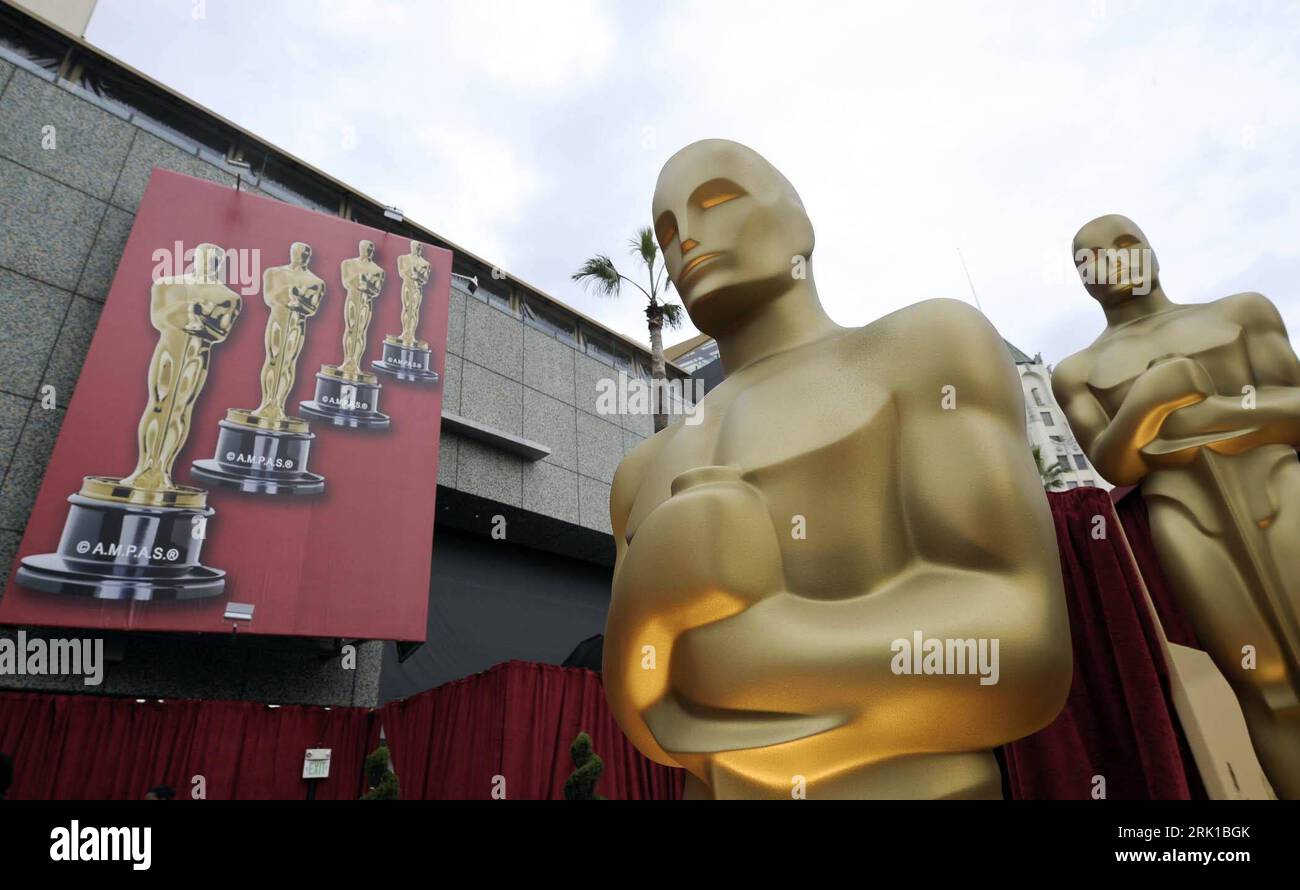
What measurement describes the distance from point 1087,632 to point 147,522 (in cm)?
856

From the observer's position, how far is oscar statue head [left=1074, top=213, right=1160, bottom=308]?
391 cm

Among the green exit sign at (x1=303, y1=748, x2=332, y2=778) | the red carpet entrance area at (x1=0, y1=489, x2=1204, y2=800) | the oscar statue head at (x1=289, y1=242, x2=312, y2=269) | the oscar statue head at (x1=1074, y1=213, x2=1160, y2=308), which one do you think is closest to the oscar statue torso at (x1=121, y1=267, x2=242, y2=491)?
the oscar statue head at (x1=289, y1=242, x2=312, y2=269)

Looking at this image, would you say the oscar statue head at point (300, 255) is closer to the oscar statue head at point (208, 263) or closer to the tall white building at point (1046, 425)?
the oscar statue head at point (208, 263)

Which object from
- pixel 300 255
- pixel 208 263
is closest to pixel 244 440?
pixel 208 263

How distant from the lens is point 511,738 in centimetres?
727

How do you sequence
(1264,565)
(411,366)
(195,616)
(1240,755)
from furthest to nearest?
(411,366)
(195,616)
(1264,565)
(1240,755)

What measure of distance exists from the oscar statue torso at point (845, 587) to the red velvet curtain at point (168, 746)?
7.59 m

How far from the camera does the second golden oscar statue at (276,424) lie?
8883 mm

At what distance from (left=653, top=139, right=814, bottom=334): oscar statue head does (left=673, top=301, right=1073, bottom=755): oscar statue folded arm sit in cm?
68
